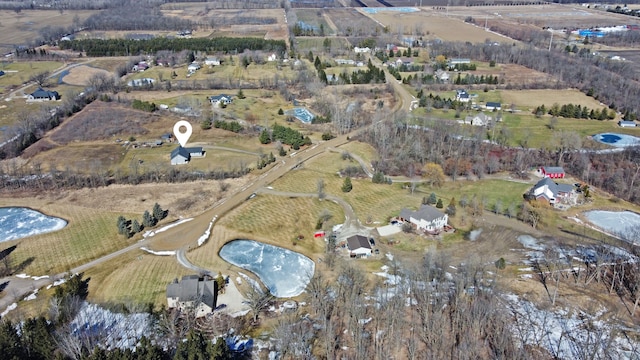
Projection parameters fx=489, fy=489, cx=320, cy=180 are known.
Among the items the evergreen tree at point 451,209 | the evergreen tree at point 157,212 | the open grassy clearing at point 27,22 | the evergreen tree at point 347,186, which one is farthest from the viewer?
the open grassy clearing at point 27,22

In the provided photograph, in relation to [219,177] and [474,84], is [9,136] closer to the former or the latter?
[219,177]

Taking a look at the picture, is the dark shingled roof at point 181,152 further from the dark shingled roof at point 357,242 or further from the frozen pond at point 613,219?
the frozen pond at point 613,219

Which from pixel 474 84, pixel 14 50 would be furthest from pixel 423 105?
pixel 14 50

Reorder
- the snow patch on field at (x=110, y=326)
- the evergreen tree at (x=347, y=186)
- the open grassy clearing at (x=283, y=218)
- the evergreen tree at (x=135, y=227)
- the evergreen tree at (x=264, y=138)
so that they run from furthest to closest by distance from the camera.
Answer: the evergreen tree at (x=264, y=138) → the evergreen tree at (x=347, y=186) → the evergreen tree at (x=135, y=227) → the open grassy clearing at (x=283, y=218) → the snow patch on field at (x=110, y=326)

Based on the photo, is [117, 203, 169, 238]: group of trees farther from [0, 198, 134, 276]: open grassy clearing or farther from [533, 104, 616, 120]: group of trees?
[533, 104, 616, 120]: group of trees

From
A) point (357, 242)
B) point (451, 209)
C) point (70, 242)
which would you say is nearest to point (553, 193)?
point (451, 209)

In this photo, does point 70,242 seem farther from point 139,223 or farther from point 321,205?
point 321,205

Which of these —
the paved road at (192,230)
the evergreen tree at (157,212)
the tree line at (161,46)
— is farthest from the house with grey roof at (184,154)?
the tree line at (161,46)
